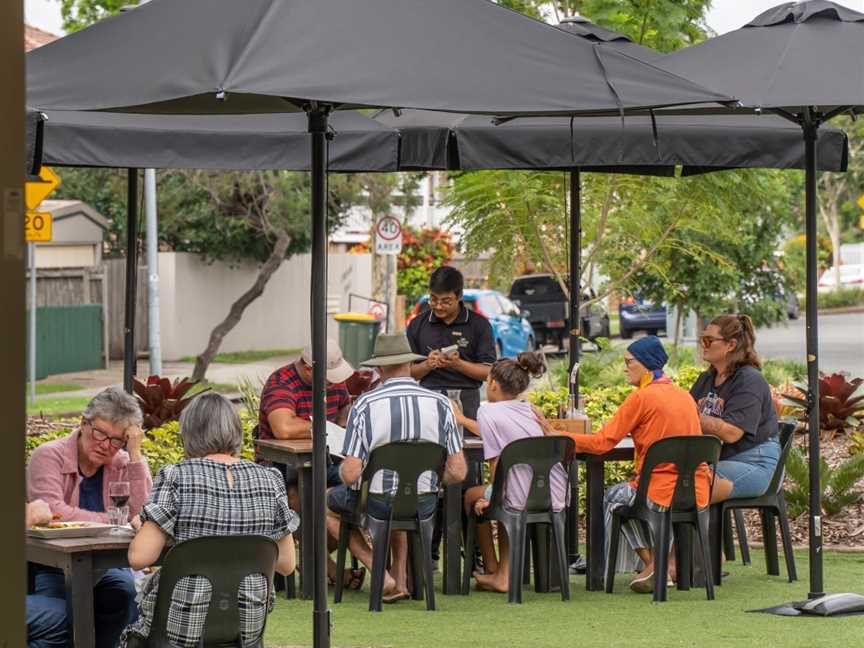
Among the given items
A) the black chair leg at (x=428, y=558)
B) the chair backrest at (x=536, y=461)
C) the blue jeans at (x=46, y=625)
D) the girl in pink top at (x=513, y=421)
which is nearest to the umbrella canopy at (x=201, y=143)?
the girl in pink top at (x=513, y=421)

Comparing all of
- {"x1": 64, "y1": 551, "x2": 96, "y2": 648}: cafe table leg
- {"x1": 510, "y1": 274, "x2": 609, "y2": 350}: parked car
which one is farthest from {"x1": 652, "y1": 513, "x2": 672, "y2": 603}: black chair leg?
{"x1": 510, "y1": 274, "x2": 609, "y2": 350}: parked car

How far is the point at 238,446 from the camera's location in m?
5.57

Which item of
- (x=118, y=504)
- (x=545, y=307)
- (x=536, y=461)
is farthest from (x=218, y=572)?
(x=545, y=307)

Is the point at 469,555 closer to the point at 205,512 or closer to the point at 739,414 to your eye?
the point at 739,414

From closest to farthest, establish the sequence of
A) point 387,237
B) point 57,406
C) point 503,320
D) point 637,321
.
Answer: point 57,406 < point 387,237 < point 503,320 < point 637,321

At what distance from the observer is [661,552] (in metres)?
8.14

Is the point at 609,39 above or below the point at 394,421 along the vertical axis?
above

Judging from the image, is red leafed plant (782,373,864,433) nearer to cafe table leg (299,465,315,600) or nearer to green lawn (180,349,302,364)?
cafe table leg (299,465,315,600)

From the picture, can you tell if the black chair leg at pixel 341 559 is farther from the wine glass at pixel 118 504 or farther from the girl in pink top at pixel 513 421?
the wine glass at pixel 118 504

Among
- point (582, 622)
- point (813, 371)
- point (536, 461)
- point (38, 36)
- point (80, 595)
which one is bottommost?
point (582, 622)

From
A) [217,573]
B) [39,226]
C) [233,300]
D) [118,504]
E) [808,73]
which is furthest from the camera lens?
[233,300]

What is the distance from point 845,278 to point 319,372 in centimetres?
6205

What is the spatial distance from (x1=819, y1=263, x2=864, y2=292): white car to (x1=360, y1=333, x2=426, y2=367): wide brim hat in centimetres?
5311

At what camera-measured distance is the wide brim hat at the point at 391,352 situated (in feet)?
26.0
